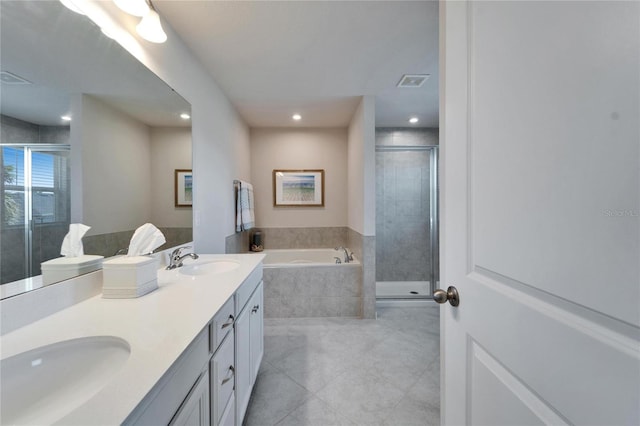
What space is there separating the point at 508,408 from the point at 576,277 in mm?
364

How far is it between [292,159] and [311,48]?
188cm

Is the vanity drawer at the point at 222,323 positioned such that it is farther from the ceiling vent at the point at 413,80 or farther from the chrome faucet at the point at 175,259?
the ceiling vent at the point at 413,80

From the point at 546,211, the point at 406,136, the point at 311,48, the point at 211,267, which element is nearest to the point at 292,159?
the point at 406,136

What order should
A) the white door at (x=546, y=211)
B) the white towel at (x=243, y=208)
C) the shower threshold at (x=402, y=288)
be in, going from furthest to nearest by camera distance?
the shower threshold at (x=402, y=288) → the white towel at (x=243, y=208) → the white door at (x=546, y=211)

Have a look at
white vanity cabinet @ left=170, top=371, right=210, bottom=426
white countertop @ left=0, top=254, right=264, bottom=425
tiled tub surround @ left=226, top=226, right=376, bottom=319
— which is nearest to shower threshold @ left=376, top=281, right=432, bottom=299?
tiled tub surround @ left=226, top=226, right=376, bottom=319

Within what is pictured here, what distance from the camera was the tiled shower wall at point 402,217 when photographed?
3535mm

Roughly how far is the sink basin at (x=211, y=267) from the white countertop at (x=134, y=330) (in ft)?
1.19

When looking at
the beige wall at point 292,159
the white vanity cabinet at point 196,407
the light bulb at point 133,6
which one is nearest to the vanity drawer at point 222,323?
the white vanity cabinet at point 196,407

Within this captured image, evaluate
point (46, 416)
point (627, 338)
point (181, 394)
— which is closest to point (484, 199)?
point (627, 338)

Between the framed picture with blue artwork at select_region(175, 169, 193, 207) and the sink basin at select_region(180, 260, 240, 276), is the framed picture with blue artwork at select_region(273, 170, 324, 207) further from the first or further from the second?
the sink basin at select_region(180, 260, 240, 276)

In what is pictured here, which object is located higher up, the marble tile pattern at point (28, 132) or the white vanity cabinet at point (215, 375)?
the marble tile pattern at point (28, 132)

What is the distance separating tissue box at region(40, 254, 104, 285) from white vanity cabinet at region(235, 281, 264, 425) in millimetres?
642

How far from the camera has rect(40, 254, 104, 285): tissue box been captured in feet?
2.79

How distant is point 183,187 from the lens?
1675mm
